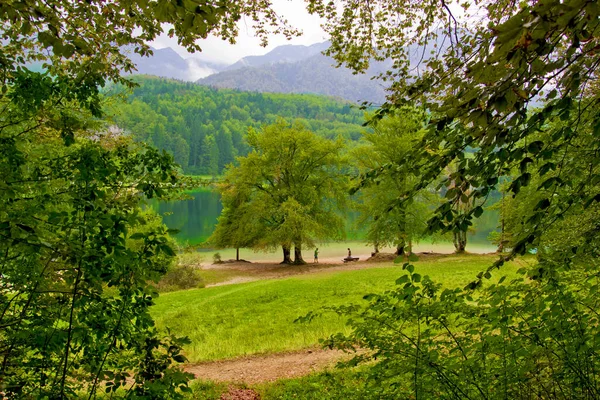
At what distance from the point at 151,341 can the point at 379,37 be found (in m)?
5.61

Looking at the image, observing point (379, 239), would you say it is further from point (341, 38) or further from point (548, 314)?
point (548, 314)

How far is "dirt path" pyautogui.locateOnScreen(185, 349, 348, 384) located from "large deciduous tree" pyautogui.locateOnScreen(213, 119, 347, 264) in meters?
17.2

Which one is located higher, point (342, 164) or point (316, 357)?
point (342, 164)

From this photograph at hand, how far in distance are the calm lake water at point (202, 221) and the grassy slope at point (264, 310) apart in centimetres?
1513

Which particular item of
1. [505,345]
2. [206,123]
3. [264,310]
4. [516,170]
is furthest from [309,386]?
[206,123]

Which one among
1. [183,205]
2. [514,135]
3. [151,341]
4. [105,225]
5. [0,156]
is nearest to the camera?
[514,135]

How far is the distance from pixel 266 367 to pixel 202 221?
5012 centimetres

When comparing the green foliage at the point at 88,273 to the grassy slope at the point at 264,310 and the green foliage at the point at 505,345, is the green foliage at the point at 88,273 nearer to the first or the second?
the green foliage at the point at 505,345

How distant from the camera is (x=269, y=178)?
27141 mm

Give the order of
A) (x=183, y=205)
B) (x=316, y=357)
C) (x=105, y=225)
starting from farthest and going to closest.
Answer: (x=183, y=205) < (x=316, y=357) < (x=105, y=225)

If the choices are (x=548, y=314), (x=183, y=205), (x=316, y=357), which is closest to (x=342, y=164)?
(x=316, y=357)

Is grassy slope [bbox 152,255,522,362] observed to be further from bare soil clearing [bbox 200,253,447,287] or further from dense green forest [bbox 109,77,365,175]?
dense green forest [bbox 109,77,365,175]

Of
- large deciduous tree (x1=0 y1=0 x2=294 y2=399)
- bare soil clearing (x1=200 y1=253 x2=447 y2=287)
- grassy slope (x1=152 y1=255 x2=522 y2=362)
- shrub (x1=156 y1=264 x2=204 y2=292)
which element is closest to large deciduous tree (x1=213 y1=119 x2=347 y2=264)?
bare soil clearing (x1=200 y1=253 x2=447 y2=287)

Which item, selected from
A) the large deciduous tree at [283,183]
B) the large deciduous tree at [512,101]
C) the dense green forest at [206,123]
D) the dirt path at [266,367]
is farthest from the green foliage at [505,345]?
the dense green forest at [206,123]
